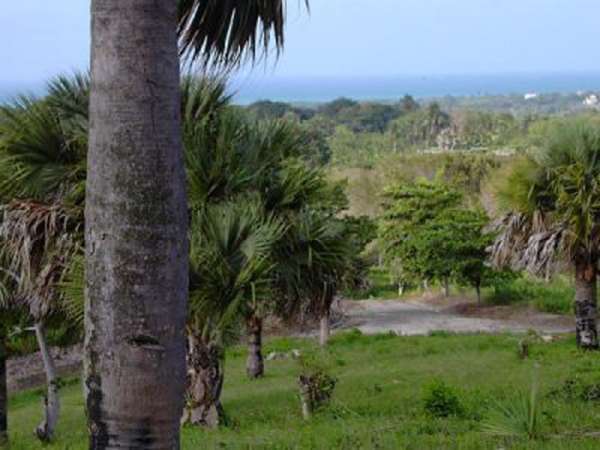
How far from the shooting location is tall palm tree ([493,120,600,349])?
15328 mm

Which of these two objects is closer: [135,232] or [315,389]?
[135,232]

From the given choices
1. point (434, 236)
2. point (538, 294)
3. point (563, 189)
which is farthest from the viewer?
point (434, 236)

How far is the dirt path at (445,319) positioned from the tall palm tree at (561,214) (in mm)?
5542

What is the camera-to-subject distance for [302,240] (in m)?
10.2

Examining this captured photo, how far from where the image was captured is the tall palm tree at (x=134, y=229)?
3.06 meters

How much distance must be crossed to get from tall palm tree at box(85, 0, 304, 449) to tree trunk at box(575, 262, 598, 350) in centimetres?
1399

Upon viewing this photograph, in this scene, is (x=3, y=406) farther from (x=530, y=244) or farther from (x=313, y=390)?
(x=530, y=244)

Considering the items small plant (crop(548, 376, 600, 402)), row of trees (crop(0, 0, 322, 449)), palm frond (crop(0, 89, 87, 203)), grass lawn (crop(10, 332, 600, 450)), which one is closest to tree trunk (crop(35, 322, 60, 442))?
grass lawn (crop(10, 332, 600, 450))

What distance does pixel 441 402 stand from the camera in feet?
30.6

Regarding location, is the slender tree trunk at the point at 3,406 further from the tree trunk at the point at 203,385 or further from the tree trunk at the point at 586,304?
the tree trunk at the point at 586,304

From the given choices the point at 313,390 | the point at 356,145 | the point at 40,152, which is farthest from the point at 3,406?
the point at 356,145

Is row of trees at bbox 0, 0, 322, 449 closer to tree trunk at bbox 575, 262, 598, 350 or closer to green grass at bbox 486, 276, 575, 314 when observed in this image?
tree trunk at bbox 575, 262, 598, 350

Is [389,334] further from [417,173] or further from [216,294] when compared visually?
[417,173]

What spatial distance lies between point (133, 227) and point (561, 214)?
44.6ft
